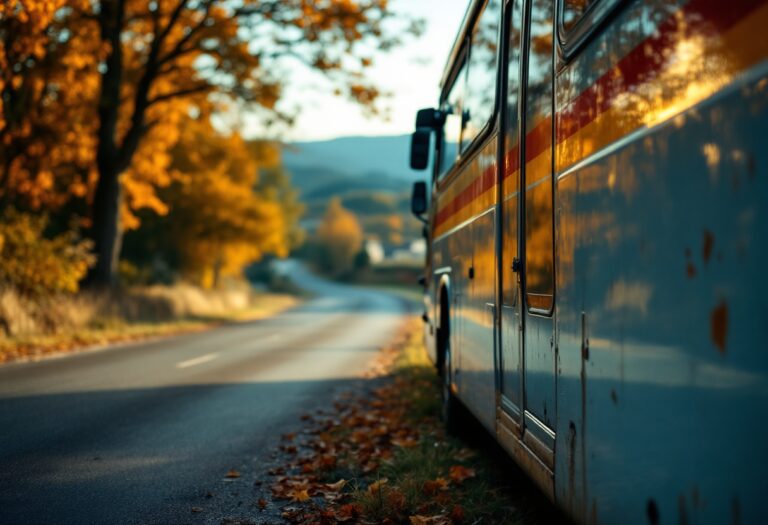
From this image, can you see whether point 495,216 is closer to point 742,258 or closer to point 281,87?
point 742,258

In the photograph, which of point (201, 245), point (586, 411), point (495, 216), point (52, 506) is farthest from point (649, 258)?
point (201, 245)

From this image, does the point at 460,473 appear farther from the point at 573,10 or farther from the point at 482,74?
the point at 573,10

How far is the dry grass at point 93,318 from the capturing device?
14258 millimetres

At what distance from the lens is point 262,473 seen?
5.56 meters

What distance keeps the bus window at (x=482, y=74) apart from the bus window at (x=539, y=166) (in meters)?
0.95

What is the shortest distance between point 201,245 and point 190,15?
44.3 ft

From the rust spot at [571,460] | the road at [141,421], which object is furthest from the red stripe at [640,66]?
the road at [141,421]

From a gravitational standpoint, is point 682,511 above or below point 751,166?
below

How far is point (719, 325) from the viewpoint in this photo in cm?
183

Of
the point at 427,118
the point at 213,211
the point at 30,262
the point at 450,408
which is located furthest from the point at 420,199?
the point at 213,211

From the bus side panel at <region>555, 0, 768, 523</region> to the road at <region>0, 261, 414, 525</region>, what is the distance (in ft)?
8.95

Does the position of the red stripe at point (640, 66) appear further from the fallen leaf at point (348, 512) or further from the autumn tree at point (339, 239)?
the autumn tree at point (339, 239)

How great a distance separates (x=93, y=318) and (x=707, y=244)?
58.2 ft

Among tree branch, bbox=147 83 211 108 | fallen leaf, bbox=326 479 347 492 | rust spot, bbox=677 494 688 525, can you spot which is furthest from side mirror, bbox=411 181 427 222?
tree branch, bbox=147 83 211 108
